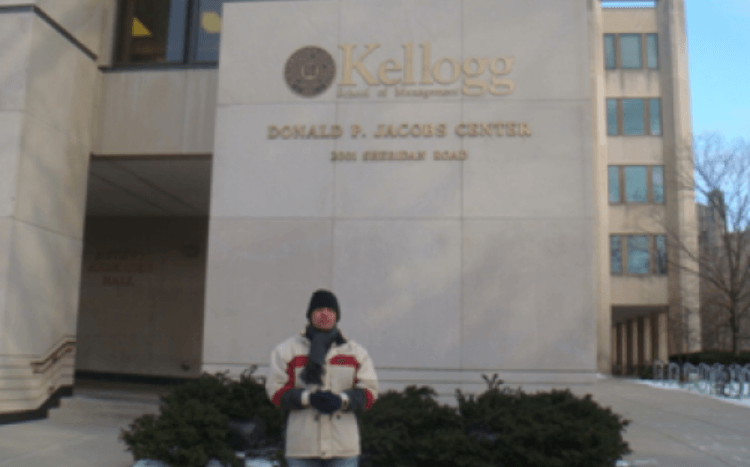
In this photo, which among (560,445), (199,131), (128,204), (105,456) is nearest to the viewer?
(560,445)

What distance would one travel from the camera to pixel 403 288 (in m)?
9.52

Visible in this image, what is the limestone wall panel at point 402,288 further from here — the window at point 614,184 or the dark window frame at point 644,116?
the dark window frame at point 644,116

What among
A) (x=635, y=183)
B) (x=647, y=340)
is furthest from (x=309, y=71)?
(x=647, y=340)

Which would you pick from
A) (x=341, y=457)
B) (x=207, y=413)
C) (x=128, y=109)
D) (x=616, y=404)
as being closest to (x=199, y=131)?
(x=128, y=109)

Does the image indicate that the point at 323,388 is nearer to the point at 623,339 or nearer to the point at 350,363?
the point at 350,363

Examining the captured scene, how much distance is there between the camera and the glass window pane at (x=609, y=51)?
36.1 metres

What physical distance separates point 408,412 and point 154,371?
40.0 feet

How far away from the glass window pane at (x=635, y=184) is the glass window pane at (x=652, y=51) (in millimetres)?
5525

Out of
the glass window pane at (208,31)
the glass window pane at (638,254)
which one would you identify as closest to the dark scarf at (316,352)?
the glass window pane at (208,31)

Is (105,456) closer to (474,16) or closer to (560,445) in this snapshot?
(560,445)

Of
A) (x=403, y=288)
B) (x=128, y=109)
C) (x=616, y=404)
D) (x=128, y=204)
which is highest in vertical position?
(x=128, y=109)

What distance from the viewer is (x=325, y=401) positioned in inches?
156

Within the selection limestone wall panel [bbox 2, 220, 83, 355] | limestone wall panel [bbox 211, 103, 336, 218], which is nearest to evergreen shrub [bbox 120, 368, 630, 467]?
limestone wall panel [bbox 211, 103, 336, 218]

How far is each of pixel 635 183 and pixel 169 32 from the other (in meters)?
27.5
